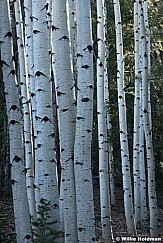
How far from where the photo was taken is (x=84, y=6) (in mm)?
4641

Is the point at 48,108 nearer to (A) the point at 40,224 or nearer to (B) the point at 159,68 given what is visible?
(A) the point at 40,224

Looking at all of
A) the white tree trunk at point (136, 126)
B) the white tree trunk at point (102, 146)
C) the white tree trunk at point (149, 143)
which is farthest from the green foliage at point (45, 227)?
the white tree trunk at point (136, 126)

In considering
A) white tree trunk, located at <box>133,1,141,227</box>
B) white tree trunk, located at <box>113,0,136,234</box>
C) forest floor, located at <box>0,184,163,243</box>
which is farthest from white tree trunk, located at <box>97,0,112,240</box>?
white tree trunk, located at <box>133,1,141,227</box>

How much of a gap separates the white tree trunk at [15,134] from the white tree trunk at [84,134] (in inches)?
26.7

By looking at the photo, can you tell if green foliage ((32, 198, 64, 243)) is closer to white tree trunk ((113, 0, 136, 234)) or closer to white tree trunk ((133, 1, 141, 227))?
white tree trunk ((113, 0, 136, 234))

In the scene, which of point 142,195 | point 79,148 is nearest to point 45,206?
point 79,148

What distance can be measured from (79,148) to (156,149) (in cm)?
1415

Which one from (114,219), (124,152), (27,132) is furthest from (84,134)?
(114,219)

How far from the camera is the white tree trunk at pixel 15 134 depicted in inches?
187

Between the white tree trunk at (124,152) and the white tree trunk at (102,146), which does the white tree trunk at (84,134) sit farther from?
the white tree trunk at (124,152)

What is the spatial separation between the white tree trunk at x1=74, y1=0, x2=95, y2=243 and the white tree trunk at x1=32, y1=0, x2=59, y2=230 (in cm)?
37

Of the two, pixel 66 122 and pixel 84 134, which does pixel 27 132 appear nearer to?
pixel 66 122

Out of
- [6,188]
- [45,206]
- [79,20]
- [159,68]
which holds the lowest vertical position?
[6,188]

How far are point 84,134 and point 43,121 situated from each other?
1.80 feet
